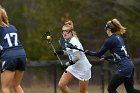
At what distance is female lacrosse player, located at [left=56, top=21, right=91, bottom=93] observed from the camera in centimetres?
1462

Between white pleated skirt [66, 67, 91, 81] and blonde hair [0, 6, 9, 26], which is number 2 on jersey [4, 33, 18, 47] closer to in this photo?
blonde hair [0, 6, 9, 26]

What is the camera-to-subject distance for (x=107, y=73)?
65.8 feet

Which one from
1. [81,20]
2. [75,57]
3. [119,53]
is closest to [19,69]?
[75,57]

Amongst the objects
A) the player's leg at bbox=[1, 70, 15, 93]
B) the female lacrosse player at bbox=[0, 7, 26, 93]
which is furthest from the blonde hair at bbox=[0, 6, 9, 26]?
the player's leg at bbox=[1, 70, 15, 93]

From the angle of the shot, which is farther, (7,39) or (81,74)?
(81,74)

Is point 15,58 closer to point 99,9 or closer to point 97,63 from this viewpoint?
point 97,63

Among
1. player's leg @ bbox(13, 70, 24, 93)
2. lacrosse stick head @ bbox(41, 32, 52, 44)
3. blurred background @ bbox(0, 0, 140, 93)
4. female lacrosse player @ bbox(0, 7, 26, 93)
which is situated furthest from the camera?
blurred background @ bbox(0, 0, 140, 93)

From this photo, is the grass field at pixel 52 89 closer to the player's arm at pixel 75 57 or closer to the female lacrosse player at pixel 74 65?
the female lacrosse player at pixel 74 65

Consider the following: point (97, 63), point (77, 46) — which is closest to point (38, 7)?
point (97, 63)

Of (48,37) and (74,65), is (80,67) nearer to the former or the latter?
(74,65)

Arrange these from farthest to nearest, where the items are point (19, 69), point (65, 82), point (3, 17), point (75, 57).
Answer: point (65, 82) < point (75, 57) < point (19, 69) < point (3, 17)

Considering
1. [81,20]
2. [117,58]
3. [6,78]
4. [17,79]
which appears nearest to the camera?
[6,78]

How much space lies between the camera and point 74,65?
48.8 ft

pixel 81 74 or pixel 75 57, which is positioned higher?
pixel 75 57
